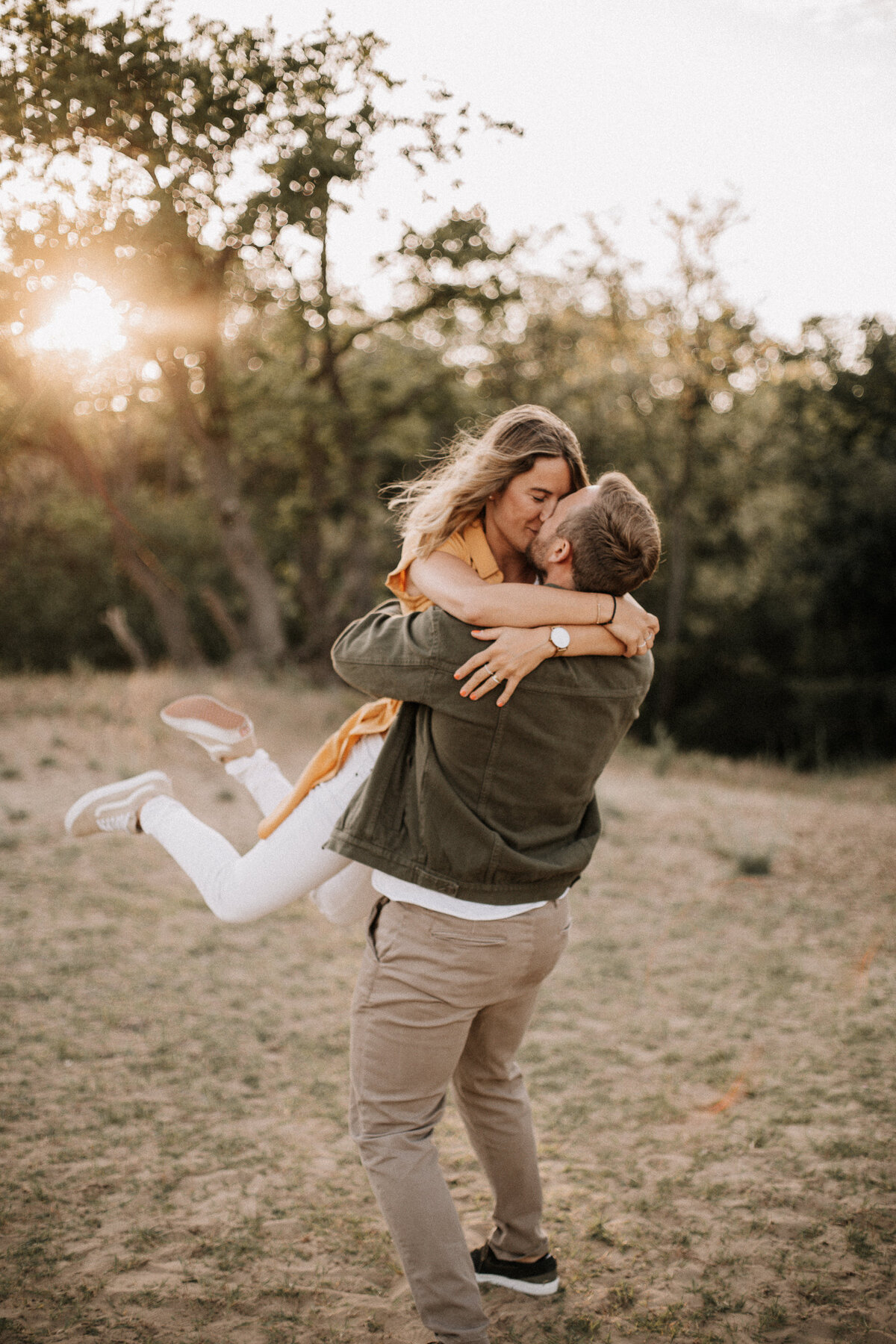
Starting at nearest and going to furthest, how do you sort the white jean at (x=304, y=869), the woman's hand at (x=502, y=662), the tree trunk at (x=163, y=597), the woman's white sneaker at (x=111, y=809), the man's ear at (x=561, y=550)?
the woman's hand at (x=502, y=662)
the man's ear at (x=561, y=550)
the white jean at (x=304, y=869)
the woman's white sneaker at (x=111, y=809)
the tree trunk at (x=163, y=597)

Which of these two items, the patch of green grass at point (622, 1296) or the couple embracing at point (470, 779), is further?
the patch of green grass at point (622, 1296)

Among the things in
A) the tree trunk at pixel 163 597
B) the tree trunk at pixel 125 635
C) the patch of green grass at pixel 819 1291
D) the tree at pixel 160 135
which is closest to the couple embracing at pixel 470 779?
the patch of green grass at pixel 819 1291

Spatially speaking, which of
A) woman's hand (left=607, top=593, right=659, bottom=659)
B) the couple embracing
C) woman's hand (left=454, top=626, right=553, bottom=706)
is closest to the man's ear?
the couple embracing

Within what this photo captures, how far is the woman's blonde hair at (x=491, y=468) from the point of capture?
211cm

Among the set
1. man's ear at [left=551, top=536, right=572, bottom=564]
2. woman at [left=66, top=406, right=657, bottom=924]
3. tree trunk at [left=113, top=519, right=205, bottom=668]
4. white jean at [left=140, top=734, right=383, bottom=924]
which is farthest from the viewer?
A: tree trunk at [left=113, top=519, right=205, bottom=668]

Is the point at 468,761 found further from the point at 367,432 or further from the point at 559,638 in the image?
the point at 367,432

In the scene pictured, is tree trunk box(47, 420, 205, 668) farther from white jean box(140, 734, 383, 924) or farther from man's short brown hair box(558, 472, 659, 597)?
man's short brown hair box(558, 472, 659, 597)

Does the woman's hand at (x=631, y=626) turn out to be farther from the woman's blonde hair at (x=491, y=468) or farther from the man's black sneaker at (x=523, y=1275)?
the man's black sneaker at (x=523, y=1275)

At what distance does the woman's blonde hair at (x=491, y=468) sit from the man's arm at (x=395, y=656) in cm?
26

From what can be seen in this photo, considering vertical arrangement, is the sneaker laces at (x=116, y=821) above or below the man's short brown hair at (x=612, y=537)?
below

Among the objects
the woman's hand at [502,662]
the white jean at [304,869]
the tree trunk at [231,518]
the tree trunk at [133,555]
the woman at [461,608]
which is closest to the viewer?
the woman's hand at [502,662]

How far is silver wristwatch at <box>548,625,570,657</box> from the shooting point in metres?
1.90

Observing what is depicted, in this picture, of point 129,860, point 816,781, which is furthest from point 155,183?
point 816,781

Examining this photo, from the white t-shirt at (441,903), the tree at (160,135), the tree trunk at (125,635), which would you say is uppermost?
the tree at (160,135)
